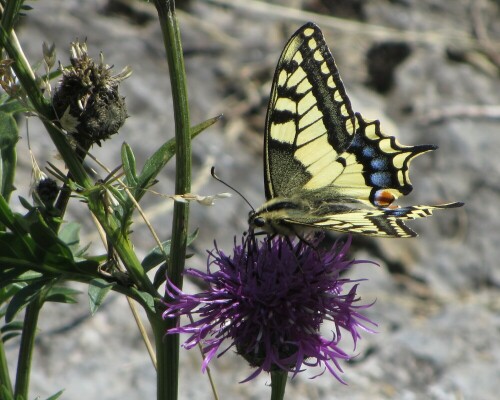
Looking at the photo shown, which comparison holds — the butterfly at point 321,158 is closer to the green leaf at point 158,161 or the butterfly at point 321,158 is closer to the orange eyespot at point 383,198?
the orange eyespot at point 383,198

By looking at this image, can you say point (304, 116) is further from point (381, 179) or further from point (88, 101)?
point (88, 101)

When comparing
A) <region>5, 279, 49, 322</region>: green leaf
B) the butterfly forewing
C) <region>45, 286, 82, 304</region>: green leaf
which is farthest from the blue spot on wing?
<region>5, 279, 49, 322</region>: green leaf

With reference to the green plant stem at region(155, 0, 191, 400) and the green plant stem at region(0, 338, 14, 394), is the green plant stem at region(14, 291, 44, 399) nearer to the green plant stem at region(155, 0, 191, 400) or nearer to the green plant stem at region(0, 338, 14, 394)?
the green plant stem at region(0, 338, 14, 394)

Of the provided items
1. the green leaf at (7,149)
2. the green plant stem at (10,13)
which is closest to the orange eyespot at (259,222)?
the green leaf at (7,149)

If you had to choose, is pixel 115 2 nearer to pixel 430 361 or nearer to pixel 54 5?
pixel 54 5

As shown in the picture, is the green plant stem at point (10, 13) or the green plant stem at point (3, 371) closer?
the green plant stem at point (10, 13)

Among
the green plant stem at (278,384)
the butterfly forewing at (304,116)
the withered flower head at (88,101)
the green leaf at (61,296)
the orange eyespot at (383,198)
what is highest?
the butterfly forewing at (304,116)

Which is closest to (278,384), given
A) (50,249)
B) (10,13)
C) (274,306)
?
(274,306)

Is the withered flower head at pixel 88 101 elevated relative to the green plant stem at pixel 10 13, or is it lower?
lower
